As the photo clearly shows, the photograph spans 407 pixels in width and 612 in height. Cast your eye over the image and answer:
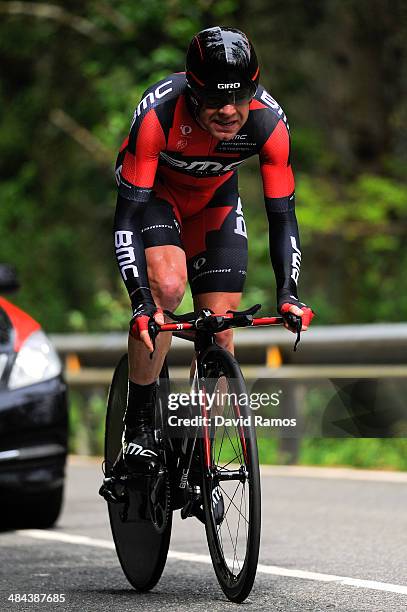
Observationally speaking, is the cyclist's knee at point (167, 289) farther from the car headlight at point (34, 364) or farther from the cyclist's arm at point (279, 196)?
the car headlight at point (34, 364)

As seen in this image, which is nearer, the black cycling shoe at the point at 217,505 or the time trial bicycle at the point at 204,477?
the time trial bicycle at the point at 204,477

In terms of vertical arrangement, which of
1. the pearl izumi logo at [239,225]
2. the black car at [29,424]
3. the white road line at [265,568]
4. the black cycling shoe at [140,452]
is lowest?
the white road line at [265,568]

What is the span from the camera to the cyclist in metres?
6.22

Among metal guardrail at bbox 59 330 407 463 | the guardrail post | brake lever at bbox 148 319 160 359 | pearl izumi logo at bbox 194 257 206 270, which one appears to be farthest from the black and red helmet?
the guardrail post

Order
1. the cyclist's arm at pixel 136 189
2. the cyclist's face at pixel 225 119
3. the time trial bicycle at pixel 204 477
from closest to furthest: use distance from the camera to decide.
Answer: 1. the time trial bicycle at pixel 204 477
2. the cyclist's face at pixel 225 119
3. the cyclist's arm at pixel 136 189

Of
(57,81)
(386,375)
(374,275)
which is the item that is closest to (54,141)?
(57,81)

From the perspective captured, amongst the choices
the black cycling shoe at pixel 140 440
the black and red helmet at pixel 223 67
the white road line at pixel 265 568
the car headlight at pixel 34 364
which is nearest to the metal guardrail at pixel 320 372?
the car headlight at pixel 34 364

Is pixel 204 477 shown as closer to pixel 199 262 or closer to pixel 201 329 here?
pixel 201 329

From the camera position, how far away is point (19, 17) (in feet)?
76.4

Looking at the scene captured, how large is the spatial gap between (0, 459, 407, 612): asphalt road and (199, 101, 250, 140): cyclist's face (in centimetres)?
189

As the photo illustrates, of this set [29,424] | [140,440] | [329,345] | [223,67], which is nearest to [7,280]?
[29,424]

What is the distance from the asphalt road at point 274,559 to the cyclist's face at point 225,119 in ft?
6.19

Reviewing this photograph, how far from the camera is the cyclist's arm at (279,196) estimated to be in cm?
651

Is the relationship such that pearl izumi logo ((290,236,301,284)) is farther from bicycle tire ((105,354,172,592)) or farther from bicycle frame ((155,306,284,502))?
bicycle tire ((105,354,172,592))
